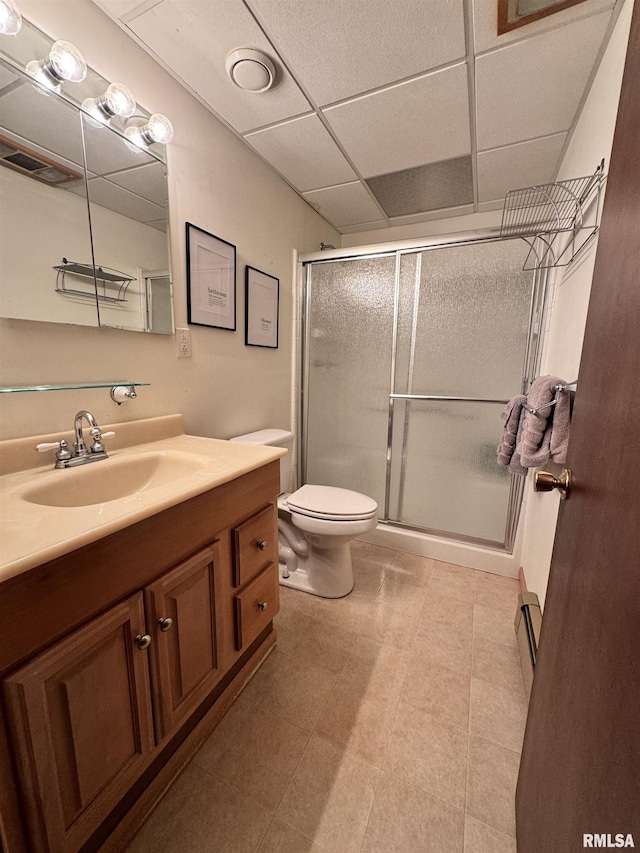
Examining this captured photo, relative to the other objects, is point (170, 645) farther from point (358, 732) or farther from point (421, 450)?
point (421, 450)

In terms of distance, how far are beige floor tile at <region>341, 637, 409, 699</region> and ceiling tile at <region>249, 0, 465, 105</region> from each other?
218cm

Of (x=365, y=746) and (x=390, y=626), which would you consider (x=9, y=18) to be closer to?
(x=365, y=746)

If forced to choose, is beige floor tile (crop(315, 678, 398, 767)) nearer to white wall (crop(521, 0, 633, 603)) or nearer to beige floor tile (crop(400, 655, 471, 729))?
beige floor tile (crop(400, 655, 471, 729))

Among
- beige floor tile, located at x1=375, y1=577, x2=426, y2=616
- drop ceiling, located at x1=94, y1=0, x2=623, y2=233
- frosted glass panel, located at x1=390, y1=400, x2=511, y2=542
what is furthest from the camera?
frosted glass panel, located at x1=390, y1=400, x2=511, y2=542

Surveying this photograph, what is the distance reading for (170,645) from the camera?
2.67 feet

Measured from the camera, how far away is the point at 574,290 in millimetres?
1255

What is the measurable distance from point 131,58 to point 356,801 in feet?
7.73

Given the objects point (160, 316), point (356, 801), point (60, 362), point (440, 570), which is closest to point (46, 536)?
point (60, 362)

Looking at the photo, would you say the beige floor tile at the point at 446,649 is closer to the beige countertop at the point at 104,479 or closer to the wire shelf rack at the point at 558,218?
the beige countertop at the point at 104,479

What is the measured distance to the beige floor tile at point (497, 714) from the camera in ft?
3.39

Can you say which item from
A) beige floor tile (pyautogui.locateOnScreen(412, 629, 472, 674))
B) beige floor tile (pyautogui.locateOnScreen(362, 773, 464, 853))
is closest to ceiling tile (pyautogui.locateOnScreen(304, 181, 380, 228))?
beige floor tile (pyautogui.locateOnScreen(412, 629, 472, 674))

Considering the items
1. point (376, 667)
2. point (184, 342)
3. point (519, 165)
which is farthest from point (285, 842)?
point (519, 165)

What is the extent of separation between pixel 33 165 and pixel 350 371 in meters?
1.65

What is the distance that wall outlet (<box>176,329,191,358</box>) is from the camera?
136cm
